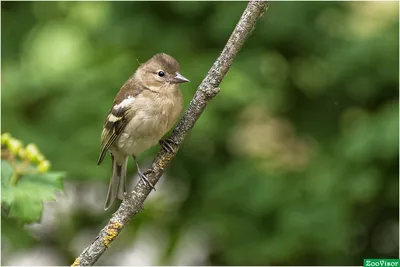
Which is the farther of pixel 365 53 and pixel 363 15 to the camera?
pixel 363 15

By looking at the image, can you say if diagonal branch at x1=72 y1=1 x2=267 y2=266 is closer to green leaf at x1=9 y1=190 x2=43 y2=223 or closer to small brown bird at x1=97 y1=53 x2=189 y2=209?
green leaf at x1=9 y1=190 x2=43 y2=223

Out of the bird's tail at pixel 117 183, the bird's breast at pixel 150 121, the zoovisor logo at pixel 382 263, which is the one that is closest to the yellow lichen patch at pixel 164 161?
the bird's breast at pixel 150 121

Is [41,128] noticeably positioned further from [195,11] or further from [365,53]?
[365,53]

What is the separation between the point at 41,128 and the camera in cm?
616

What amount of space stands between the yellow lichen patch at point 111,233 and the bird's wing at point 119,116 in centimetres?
186

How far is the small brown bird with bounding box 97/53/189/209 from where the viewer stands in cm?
467

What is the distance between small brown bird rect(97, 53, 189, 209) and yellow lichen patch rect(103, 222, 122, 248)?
1526mm

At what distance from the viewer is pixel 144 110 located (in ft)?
15.8

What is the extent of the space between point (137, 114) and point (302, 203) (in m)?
2.03

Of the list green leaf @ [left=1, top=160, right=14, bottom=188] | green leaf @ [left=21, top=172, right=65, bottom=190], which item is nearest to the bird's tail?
green leaf @ [left=21, top=172, right=65, bottom=190]

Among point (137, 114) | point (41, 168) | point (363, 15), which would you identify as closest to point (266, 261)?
point (137, 114)

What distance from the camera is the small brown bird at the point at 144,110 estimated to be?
467cm

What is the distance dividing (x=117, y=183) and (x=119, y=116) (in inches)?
24.2

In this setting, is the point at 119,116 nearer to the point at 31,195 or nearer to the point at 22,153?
the point at 22,153
